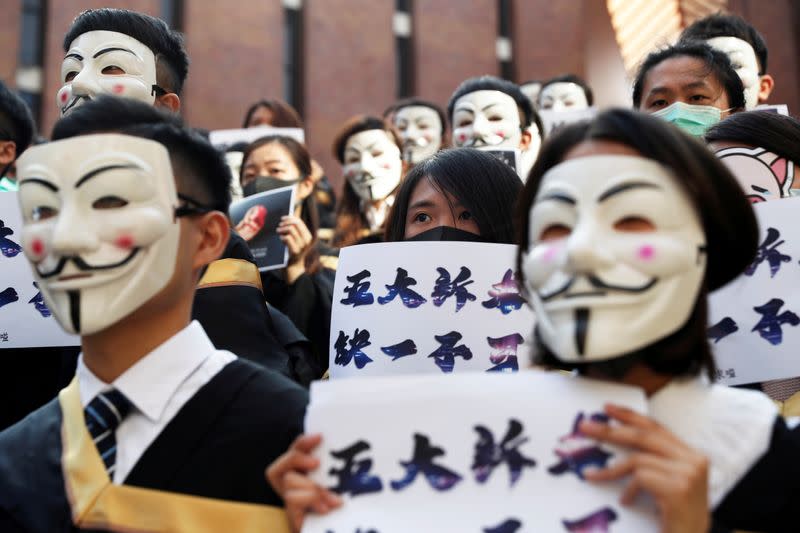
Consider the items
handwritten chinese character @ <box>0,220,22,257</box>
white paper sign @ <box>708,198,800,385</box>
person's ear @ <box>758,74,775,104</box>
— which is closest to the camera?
white paper sign @ <box>708,198,800,385</box>

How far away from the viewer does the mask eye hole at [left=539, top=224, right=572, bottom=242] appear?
1750 millimetres

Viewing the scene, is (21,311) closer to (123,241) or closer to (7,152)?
(7,152)

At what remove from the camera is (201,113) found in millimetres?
11930

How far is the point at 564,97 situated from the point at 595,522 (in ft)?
17.3

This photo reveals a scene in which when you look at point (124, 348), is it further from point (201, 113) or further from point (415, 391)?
point (201, 113)

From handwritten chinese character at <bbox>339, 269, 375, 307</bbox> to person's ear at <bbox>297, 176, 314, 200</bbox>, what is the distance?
78.3 inches

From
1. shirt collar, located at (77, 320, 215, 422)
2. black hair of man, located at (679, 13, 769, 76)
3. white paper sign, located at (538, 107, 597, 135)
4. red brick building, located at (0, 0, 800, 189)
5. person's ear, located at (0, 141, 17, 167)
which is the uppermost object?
red brick building, located at (0, 0, 800, 189)

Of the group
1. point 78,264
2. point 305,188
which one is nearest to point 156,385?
point 78,264

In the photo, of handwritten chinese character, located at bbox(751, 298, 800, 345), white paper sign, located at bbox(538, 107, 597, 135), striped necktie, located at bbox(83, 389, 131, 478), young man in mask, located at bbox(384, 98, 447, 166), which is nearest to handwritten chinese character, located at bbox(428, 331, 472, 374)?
handwritten chinese character, located at bbox(751, 298, 800, 345)

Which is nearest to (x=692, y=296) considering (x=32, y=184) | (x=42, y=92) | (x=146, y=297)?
(x=146, y=297)

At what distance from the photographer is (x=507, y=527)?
5.38 feet

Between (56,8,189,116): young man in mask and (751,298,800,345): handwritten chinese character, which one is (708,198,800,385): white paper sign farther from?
(56,8,189,116): young man in mask

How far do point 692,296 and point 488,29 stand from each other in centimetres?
1362

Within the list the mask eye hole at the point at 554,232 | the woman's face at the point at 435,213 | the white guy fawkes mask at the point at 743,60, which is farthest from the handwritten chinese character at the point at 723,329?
the white guy fawkes mask at the point at 743,60
